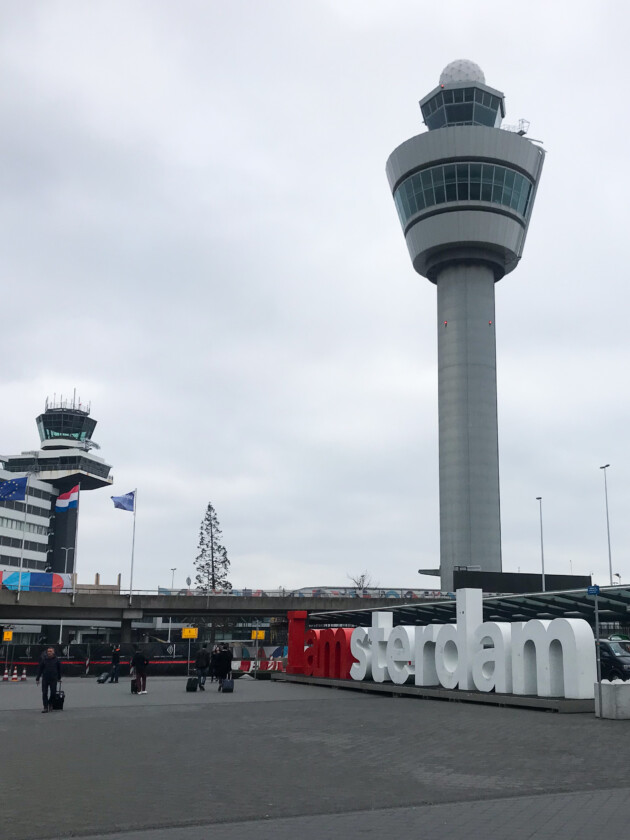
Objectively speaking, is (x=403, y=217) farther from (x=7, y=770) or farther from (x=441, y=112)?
(x=7, y=770)

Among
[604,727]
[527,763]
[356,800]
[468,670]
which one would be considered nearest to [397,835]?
[356,800]

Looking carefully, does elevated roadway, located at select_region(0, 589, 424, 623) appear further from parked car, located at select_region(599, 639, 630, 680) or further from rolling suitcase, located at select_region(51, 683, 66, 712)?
rolling suitcase, located at select_region(51, 683, 66, 712)

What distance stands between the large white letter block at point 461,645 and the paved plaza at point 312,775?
14.8 feet

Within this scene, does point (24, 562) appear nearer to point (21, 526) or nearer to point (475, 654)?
point (21, 526)

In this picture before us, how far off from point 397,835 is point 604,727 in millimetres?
11267

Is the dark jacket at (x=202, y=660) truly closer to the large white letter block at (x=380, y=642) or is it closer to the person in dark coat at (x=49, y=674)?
the large white letter block at (x=380, y=642)

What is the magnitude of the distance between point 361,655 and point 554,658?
10.7 meters

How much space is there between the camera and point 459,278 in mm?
82688

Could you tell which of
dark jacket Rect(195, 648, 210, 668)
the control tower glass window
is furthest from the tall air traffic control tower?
the control tower glass window

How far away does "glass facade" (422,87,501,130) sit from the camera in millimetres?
85000

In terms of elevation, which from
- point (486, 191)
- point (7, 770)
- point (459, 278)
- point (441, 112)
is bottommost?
point (7, 770)

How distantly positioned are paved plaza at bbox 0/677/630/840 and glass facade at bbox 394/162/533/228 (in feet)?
212

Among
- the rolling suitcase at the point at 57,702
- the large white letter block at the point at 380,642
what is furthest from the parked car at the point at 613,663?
the rolling suitcase at the point at 57,702

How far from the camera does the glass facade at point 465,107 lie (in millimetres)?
85000
